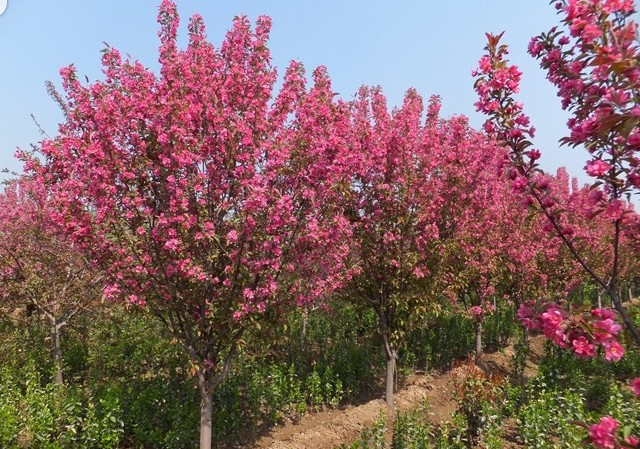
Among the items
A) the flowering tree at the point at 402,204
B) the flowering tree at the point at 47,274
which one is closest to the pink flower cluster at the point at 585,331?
the flowering tree at the point at 402,204

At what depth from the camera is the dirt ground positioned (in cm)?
804

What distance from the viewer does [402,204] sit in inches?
337

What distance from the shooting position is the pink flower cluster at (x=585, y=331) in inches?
86.4

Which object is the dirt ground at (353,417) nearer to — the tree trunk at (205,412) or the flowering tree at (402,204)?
the flowering tree at (402,204)

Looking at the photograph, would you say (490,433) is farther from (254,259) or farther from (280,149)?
(280,149)

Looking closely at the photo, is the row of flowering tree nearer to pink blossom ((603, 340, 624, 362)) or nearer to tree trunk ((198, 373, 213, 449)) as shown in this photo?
tree trunk ((198, 373, 213, 449))

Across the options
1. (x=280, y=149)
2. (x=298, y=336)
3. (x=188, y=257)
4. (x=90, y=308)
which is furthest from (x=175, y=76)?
(x=298, y=336)

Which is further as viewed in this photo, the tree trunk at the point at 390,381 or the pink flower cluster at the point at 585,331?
the tree trunk at the point at 390,381

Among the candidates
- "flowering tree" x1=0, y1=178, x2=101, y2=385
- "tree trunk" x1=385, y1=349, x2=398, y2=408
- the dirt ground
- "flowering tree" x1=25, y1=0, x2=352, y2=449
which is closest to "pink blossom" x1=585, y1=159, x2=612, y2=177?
"flowering tree" x1=25, y1=0, x2=352, y2=449

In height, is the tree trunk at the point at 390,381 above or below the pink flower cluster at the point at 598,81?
below

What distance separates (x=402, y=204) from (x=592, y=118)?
20.0ft

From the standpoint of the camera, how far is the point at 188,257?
5.31 m

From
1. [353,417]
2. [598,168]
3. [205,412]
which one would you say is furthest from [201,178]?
[353,417]

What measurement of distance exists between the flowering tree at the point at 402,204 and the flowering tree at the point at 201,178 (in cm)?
254
